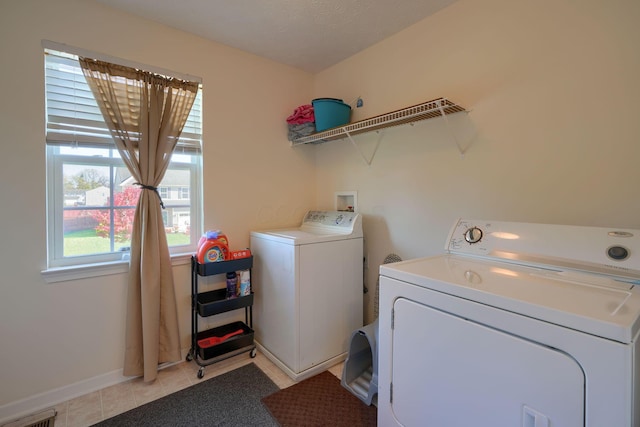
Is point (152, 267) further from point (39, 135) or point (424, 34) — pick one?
point (424, 34)

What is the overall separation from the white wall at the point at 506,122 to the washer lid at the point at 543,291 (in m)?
0.50

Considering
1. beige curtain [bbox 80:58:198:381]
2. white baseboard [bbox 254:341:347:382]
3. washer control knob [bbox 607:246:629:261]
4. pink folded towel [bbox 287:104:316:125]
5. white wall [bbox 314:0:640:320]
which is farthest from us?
pink folded towel [bbox 287:104:316:125]

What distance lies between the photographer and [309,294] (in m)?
2.00

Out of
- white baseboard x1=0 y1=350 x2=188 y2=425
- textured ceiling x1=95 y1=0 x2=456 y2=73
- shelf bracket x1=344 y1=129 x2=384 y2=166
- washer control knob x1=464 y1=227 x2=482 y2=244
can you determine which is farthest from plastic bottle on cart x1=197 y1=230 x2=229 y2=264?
washer control knob x1=464 y1=227 x2=482 y2=244

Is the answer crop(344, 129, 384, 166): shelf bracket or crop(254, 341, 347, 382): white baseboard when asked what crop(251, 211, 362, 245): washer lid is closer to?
crop(344, 129, 384, 166): shelf bracket

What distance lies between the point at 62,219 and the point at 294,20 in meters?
1.98

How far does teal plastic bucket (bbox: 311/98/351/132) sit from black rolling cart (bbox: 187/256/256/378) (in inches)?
49.2

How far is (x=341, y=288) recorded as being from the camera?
216 centimetres

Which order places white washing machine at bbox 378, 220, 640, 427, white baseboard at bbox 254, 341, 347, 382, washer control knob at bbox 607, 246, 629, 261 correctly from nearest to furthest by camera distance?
white washing machine at bbox 378, 220, 640, 427, washer control knob at bbox 607, 246, 629, 261, white baseboard at bbox 254, 341, 347, 382

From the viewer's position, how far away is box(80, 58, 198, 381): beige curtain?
1.87m

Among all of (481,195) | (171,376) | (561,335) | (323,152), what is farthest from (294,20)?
(171,376)

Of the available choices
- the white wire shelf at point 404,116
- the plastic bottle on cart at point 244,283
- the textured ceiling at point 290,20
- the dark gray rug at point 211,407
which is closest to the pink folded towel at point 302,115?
the white wire shelf at point 404,116

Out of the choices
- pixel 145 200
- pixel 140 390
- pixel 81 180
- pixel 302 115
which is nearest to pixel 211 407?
pixel 140 390

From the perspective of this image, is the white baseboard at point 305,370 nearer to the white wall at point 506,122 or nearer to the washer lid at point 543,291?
the white wall at point 506,122
